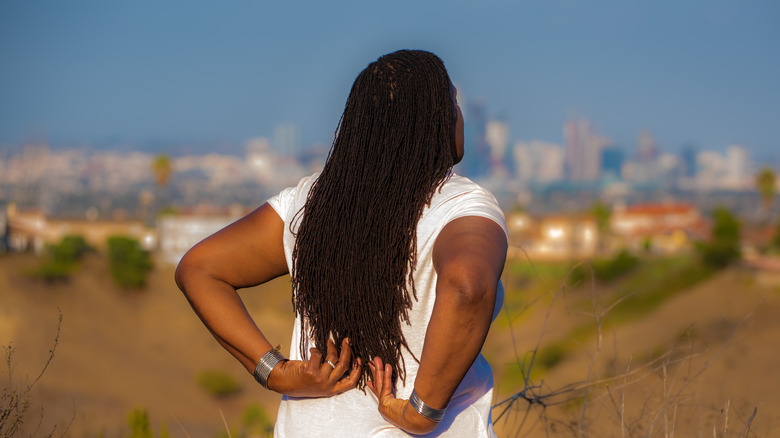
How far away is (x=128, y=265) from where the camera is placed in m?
41.7

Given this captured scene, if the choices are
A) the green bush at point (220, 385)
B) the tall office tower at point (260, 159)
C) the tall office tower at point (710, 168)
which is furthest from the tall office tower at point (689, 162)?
the green bush at point (220, 385)

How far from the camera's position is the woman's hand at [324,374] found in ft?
4.26

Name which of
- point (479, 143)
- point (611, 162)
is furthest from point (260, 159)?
point (611, 162)

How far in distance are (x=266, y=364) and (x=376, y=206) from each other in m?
0.40

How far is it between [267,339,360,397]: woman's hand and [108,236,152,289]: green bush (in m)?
42.7

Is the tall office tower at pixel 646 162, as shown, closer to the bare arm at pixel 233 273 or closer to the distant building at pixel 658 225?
the distant building at pixel 658 225

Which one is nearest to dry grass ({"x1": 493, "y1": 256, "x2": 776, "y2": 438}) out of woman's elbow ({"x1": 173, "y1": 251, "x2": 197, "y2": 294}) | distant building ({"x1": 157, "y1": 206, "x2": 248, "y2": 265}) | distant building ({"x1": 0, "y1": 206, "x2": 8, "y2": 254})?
woman's elbow ({"x1": 173, "y1": 251, "x2": 197, "y2": 294})

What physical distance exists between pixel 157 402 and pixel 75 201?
60454 mm

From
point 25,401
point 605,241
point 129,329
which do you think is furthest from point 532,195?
point 25,401

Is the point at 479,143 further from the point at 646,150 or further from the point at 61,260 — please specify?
the point at 61,260

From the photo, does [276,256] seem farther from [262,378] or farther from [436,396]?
[436,396]

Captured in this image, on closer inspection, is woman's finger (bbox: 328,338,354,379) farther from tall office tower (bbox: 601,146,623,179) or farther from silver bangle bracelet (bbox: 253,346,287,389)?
tall office tower (bbox: 601,146,623,179)

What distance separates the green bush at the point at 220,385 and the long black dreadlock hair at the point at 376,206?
112 feet

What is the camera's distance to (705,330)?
2773 centimetres
